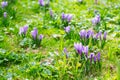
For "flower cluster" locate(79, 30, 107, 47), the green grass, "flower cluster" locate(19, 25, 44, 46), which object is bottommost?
the green grass

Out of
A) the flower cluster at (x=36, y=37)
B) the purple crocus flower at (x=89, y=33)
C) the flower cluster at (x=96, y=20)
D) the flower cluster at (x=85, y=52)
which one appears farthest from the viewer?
the flower cluster at (x=96, y=20)

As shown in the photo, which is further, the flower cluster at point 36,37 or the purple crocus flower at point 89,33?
the flower cluster at point 36,37

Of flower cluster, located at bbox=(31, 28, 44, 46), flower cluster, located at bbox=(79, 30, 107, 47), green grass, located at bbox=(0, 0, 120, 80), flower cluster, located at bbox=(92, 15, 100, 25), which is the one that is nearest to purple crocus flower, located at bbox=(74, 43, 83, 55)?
green grass, located at bbox=(0, 0, 120, 80)

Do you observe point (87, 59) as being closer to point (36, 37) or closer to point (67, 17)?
point (36, 37)

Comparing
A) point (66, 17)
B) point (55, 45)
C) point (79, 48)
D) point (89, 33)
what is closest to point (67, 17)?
point (66, 17)

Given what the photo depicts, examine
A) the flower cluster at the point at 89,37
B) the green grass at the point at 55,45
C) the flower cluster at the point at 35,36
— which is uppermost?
the flower cluster at the point at 89,37

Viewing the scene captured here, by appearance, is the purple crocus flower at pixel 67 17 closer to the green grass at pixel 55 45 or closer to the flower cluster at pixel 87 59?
the green grass at pixel 55 45

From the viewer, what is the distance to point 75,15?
6.05 metres

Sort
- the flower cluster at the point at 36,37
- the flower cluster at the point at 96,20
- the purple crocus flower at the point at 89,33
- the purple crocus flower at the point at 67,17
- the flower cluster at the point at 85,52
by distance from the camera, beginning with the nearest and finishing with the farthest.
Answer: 1. the flower cluster at the point at 85,52
2. the purple crocus flower at the point at 89,33
3. the flower cluster at the point at 36,37
4. the flower cluster at the point at 96,20
5. the purple crocus flower at the point at 67,17

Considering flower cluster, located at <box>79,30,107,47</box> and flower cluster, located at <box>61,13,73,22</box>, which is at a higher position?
flower cluster, located at <box>79,30,107,47</box>

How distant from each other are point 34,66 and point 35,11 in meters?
2.67

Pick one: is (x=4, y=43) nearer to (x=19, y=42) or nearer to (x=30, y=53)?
(x=19, y=42)

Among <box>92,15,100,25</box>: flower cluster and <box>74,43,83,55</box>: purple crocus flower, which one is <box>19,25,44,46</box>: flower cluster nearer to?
<box>74,43,83,55</box>: purple crocus flower

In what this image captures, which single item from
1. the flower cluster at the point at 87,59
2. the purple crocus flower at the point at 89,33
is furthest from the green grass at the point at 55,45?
the purple crocus flower at the point at 89,33
